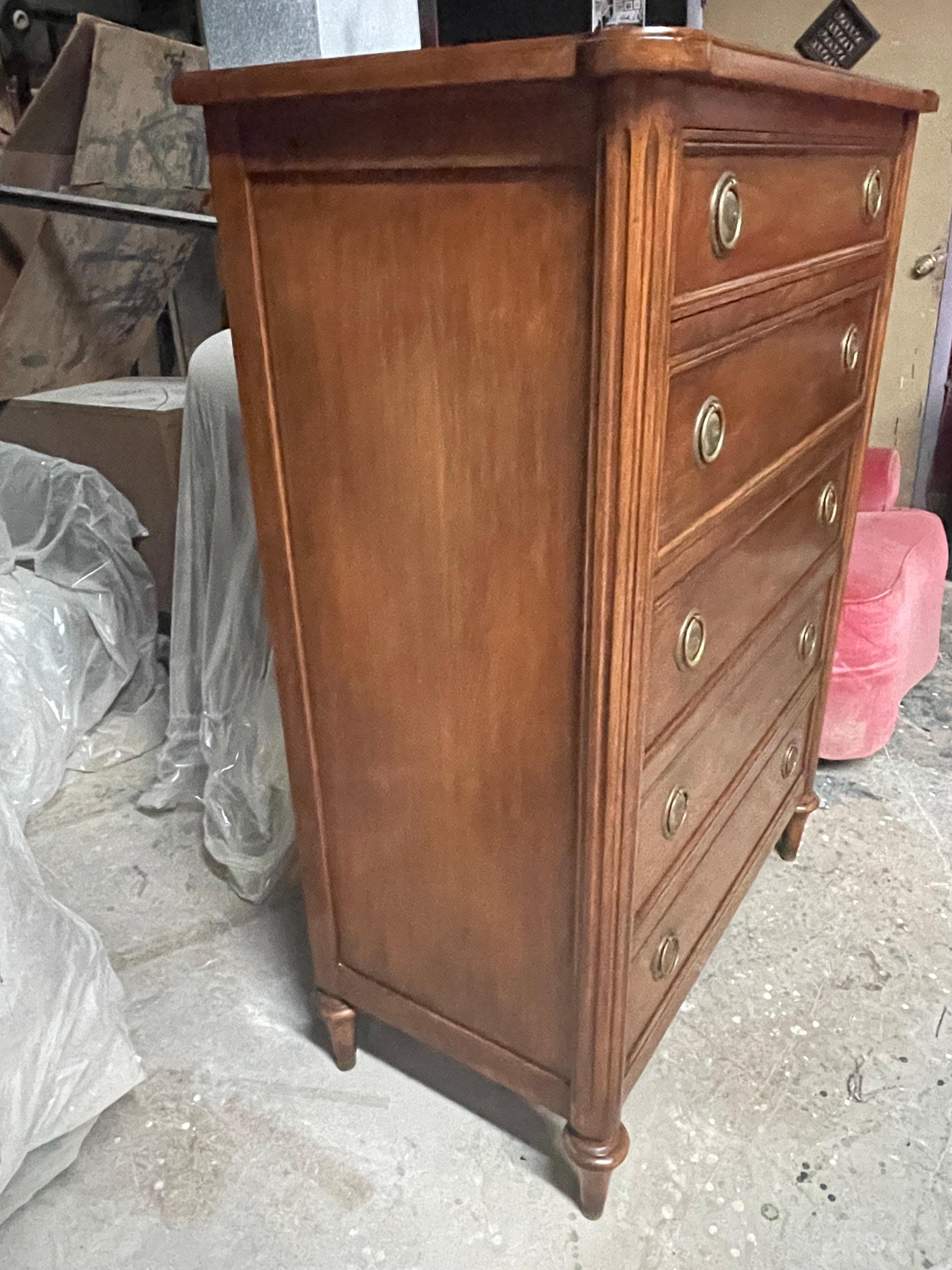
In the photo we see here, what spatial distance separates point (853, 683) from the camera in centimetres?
177

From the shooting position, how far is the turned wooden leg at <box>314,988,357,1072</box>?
1.27m

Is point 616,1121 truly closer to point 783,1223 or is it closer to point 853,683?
point 783,1223

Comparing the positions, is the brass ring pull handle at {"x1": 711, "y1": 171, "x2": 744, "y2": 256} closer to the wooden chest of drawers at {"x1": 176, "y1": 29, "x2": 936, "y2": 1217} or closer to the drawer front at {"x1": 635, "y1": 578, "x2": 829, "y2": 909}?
the wooden chest of drawers at {"x1": 176, "y1": 29, "x2": 936, "y2": 1217}

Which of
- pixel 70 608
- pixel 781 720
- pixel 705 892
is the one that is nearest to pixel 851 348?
pixel 781 720

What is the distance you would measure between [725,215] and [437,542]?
364 mm

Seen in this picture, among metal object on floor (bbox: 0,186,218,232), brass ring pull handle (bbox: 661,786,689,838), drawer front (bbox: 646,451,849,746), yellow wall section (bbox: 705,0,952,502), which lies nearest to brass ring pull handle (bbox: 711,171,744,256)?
drawer front (bbox: 646,451,849,746)

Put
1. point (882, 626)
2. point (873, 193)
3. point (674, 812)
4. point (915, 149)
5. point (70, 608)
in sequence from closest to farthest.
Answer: point (674, 812) → point (873, 193) → point (882, 626) → point (70, 608) → point (915, 149)

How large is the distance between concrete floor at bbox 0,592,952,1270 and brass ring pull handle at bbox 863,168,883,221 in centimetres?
107

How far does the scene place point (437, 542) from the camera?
883 mm

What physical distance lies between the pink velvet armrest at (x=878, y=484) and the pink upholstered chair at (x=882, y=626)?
5 centimetres

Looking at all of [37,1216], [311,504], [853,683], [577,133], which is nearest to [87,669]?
[37,1216]

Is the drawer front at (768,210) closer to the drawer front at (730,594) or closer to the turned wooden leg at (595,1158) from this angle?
the drawer front at (730,594)

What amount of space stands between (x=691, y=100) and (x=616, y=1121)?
1.01 m

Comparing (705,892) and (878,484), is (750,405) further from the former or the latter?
(878,484)
